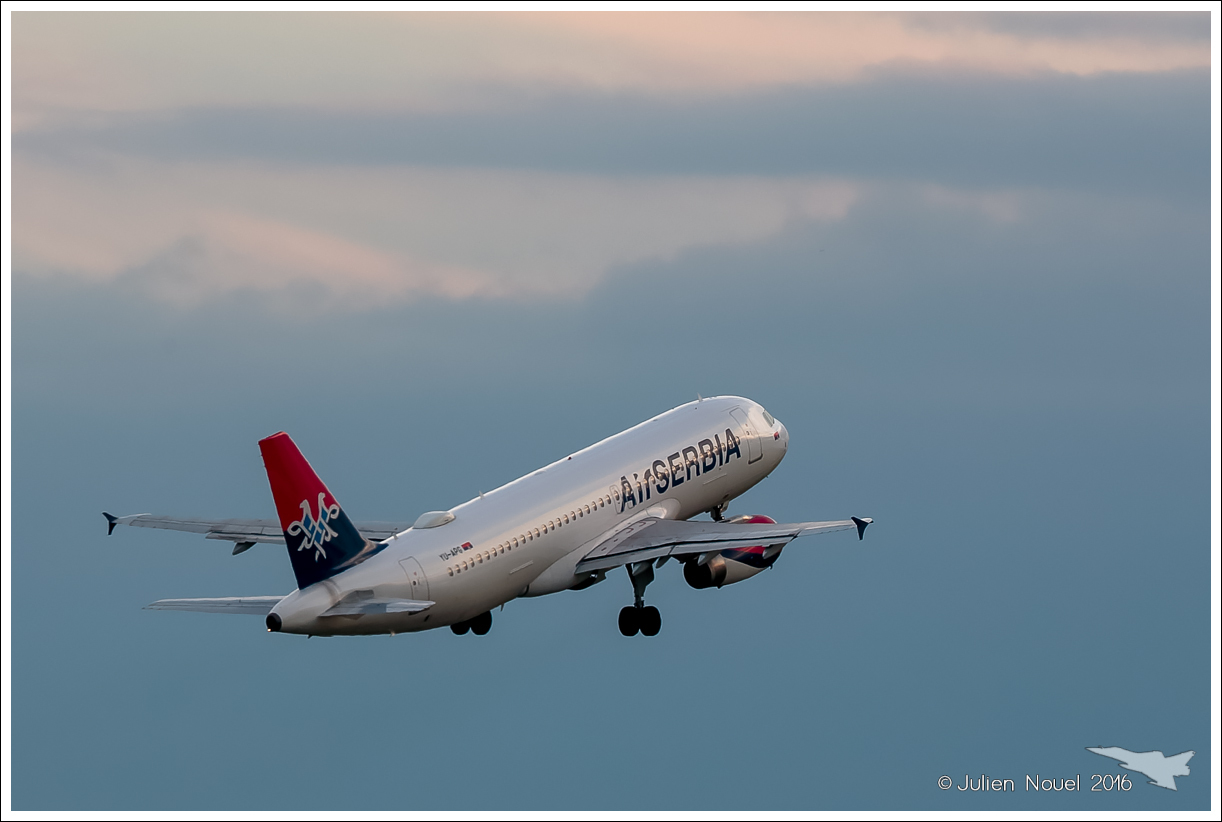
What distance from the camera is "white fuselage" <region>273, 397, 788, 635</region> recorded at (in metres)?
65.6

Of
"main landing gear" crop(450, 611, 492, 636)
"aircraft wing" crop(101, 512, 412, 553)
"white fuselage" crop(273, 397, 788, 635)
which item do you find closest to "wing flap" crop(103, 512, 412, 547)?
"aircraft wing" crop(101, 512, 412, 553)

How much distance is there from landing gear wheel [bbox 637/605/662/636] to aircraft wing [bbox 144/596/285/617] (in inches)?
599

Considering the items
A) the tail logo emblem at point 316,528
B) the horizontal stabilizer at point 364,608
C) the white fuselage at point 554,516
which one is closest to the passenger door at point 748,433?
the white fuselage at point 554,516

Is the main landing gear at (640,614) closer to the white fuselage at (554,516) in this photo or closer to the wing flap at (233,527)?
the white fuselage at (554,516)

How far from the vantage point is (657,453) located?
77.7 m

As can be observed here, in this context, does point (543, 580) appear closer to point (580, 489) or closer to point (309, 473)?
point (580, 489)

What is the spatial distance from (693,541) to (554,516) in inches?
203

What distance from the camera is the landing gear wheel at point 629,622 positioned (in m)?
74.9

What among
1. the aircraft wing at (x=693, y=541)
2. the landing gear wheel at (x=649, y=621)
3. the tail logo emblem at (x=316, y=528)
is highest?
the tail logo emblem at (x=316, y=528)

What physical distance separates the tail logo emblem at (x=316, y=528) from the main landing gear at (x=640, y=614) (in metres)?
14.3

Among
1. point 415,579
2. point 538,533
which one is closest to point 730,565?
point 538,533

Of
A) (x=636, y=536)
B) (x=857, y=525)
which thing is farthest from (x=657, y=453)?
(x=857, y=525)

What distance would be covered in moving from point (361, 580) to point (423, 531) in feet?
11.9

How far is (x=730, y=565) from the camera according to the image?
7656cm
